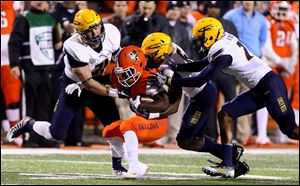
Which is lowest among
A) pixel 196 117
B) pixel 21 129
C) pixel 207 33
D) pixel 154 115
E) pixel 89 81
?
pixel 21 129

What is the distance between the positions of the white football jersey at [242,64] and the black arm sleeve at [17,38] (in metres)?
3.62

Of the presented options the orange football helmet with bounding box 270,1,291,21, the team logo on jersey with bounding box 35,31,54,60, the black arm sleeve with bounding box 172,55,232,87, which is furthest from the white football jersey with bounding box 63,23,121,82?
the orange football helmet with bounding box 270,1,291,21

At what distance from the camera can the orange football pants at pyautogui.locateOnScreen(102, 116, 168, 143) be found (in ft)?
30.1

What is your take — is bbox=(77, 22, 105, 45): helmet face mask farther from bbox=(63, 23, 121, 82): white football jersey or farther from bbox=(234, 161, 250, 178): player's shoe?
bbox=(234, 161, 250, 178): player's shoe

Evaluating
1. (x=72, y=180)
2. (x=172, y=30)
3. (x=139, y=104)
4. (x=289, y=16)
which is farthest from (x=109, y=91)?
(x=289, y=16)

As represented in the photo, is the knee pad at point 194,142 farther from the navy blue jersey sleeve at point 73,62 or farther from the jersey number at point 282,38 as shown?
the jersey number at point 282,38

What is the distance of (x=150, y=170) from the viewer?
10281mm

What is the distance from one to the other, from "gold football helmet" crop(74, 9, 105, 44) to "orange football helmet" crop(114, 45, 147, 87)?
0.78 feet

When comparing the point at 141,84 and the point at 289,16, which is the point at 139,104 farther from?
the point at 289,16

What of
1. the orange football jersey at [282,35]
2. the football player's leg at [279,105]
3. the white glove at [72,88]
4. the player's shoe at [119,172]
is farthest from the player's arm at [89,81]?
the orange football jersey at [282,35]

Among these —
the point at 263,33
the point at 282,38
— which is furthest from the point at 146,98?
the point at 282,38

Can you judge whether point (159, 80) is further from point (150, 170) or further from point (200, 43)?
point (150, 170)

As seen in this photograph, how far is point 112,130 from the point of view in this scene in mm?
9398

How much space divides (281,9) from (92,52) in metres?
5.02
